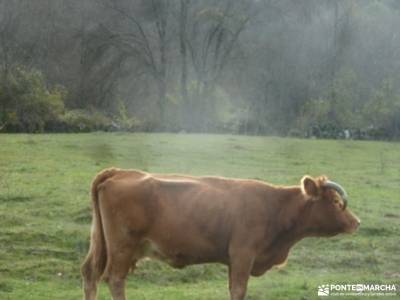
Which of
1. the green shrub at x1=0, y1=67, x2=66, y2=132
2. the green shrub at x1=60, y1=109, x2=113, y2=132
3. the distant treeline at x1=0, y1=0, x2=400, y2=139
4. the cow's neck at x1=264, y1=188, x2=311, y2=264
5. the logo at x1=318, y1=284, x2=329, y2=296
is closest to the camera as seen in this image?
the cow's neck at x1=264, y1=188, x2=311, y2=264

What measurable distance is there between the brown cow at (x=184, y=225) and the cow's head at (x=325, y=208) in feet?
0.28

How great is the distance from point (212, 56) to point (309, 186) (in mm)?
44916

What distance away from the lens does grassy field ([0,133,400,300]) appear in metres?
11.5

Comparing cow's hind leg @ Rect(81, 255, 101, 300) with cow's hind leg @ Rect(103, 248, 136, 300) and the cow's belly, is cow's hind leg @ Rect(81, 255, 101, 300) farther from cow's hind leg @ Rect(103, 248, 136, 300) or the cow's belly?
the cow's belly

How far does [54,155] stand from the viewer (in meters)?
25.1

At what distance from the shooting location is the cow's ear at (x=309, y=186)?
9586 millimetres

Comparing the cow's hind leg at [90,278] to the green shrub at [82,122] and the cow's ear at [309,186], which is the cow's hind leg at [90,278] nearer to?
the cow's ear at [309,186]

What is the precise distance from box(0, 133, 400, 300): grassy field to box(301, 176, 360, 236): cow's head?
4.88 ft

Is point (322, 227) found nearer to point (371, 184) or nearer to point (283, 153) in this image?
point (371, 184)

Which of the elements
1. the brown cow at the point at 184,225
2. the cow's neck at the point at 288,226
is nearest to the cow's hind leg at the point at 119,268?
the brown cow at the point at 184,225

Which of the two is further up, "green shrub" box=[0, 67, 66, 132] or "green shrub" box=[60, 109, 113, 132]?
"green shrub" box=[0, 67, 66, 132]

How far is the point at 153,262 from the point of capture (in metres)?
12.3

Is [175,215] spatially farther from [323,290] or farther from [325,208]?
[323,290]

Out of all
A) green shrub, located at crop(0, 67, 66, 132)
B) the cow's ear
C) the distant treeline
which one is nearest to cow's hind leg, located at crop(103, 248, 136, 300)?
the cow's ear
